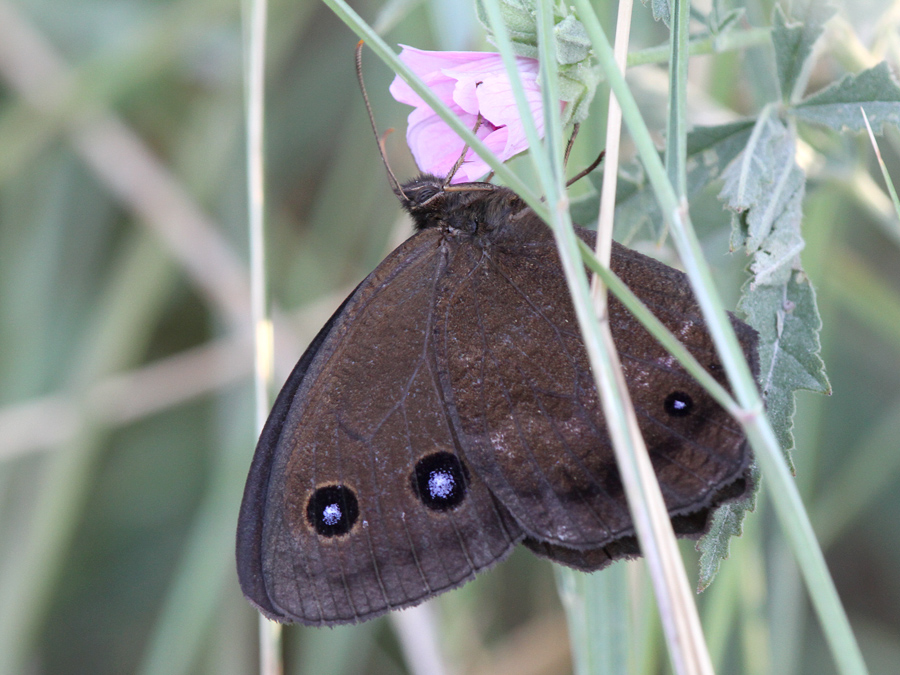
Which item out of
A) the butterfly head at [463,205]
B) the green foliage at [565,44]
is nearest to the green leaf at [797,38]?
the green foliage at [565,44]

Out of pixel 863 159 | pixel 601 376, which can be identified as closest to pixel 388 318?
pixel 601 376

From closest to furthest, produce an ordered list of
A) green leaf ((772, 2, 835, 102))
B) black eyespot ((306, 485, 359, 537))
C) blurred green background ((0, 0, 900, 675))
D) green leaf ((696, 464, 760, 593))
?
green leaf ((696, 464, 760, 593))
green leaf ((772, 2, 835, 102))
black eyespot ((306, 485, 359, 537))
blurred green background ((0, 0, 900, 675))

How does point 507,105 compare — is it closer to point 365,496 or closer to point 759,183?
point 759,183

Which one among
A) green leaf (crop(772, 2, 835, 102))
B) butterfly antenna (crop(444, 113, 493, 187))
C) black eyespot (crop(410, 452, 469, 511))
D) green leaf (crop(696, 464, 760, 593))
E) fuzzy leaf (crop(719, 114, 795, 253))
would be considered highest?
butterfly antenna (crop(444, 113, 493, 187))

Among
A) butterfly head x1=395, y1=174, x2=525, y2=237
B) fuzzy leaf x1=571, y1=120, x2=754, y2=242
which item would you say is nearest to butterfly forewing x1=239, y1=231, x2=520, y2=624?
butterfly head x1=395, y1=174, x2=525, y2=237

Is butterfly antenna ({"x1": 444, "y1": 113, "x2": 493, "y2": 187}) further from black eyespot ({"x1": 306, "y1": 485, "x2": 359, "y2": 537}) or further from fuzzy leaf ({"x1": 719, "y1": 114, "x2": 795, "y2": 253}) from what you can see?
black eyespot ({"x1": 306, "y1": 485, "x2": 359, "y2": 537})

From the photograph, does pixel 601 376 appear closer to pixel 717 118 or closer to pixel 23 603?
pixel 717 118

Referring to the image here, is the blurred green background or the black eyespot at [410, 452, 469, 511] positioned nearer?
the black eyespot at [410, 452, 469, 511]

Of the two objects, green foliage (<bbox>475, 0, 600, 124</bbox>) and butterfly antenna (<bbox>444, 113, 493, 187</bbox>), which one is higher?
butterfly antenna (<bbox>444, 113, 493, 187</bbox>)
